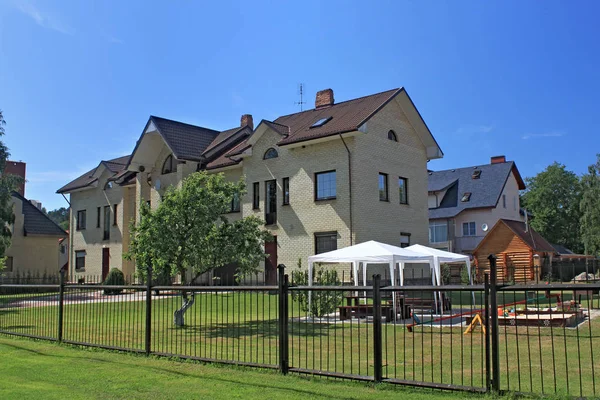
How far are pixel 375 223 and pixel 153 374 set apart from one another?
730 inches

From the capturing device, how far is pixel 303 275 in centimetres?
1844

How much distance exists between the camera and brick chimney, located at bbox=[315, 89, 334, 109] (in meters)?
30.5

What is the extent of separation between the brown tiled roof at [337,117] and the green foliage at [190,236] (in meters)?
10.3

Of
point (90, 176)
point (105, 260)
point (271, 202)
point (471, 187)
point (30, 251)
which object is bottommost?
point (105, 260)

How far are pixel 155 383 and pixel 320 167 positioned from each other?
18979 millimetres

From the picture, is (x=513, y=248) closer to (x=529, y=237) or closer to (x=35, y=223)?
(x=529, y=237)

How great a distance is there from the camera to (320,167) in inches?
1017

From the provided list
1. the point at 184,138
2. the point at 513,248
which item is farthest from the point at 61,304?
the point at 513,248

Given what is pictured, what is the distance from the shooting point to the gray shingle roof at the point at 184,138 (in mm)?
30642

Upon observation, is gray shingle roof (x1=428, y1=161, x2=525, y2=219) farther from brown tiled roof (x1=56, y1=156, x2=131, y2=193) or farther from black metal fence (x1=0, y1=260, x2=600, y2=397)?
→ black metal fence (x1=0, y1=260, x2=600, y2=397)

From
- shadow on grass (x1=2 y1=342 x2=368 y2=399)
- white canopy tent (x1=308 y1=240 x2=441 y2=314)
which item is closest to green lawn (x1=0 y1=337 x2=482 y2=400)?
shadow on grass (x1=2 y1=342 x2=368 y2=399)

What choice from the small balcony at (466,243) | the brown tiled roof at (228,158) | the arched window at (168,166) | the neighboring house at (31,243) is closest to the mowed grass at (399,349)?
the brown tiled roof at (228,158)

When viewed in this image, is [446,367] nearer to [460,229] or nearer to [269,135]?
[269,135]

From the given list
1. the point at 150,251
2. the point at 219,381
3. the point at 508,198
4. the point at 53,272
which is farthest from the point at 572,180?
the point at 219,381
